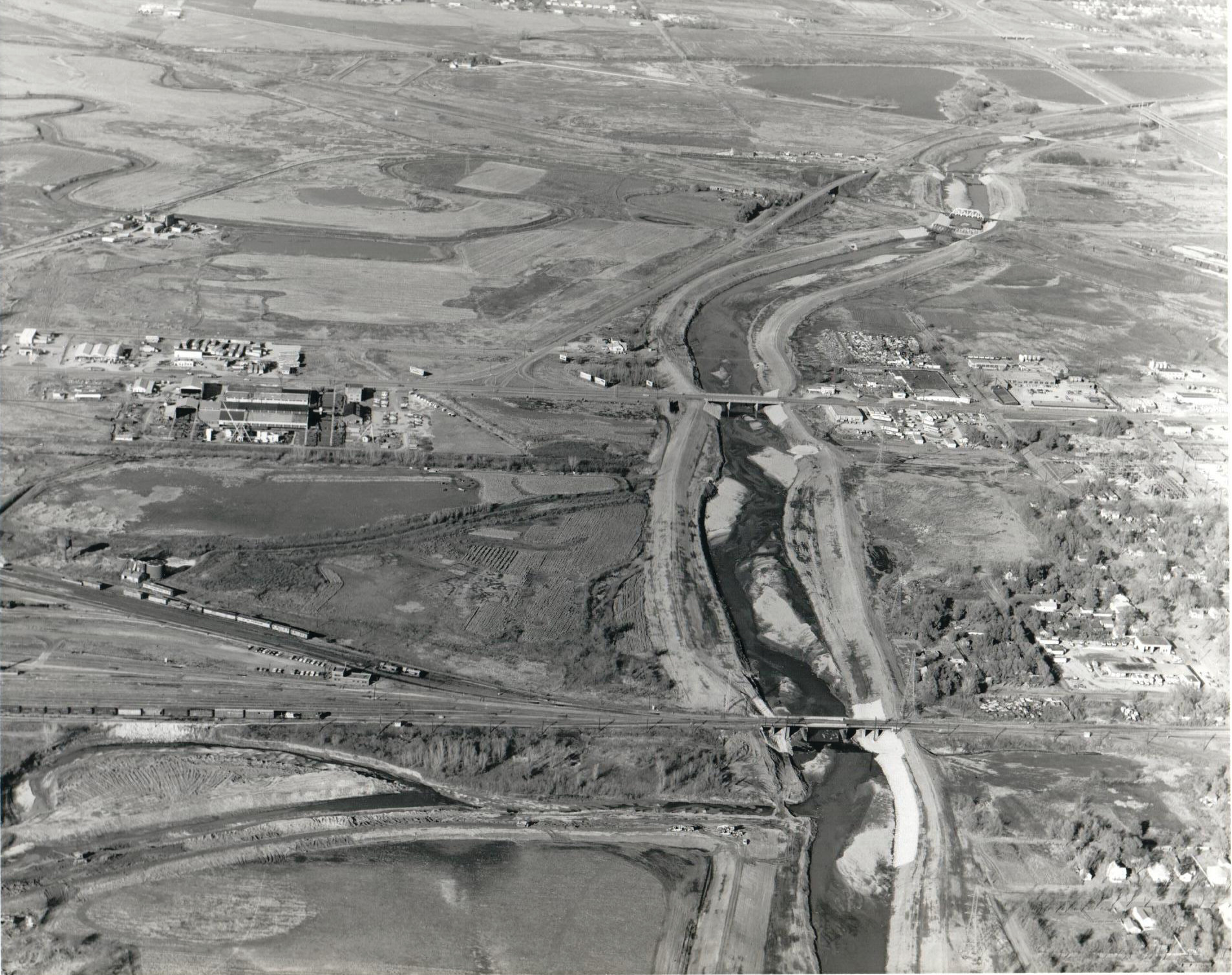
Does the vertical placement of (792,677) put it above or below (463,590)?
below

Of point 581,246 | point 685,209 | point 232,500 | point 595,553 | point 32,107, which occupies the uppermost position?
point 32,107

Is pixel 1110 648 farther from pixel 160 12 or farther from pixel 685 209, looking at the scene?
Result: pixel 160 12

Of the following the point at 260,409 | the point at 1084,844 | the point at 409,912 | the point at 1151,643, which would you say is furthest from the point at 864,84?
the point at 409,912

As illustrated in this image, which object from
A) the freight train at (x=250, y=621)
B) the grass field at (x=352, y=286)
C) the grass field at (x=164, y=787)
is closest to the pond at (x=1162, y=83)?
the grass field at (x=352, y=286)

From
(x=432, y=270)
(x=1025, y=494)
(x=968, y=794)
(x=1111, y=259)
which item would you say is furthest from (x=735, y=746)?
(x=1111, y=259)

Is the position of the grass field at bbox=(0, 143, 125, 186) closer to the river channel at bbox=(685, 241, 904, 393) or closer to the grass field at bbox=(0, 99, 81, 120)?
the grass field at bbox=(0, 99, 81, 120)

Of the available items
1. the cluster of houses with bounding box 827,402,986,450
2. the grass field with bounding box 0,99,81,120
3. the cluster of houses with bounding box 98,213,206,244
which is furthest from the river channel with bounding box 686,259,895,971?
the grass field with bounding box 0,99,81,120
